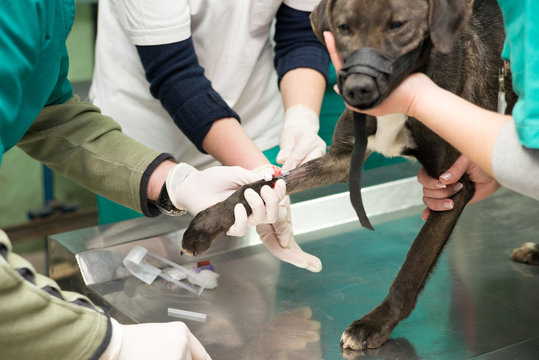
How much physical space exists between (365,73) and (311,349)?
0.49m

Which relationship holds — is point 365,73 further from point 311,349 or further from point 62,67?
point 62,67

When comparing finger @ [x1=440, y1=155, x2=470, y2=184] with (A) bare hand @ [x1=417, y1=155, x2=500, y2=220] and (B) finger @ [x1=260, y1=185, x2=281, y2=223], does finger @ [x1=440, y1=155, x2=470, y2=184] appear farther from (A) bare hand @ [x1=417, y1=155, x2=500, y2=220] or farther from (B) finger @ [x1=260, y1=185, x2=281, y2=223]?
(B) finger @ [x1=260, y1=185, x2=281, y2=223]

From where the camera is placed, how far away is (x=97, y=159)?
4.41ft

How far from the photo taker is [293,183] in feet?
4.50

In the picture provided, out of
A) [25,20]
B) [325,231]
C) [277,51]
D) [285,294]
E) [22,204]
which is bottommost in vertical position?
[22,204]

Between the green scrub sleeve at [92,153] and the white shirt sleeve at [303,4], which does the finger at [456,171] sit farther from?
the white shirt sleeve at [303,4]

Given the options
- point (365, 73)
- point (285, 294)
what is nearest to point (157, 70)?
point (285, 294)

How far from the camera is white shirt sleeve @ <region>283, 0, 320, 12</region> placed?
180 cm

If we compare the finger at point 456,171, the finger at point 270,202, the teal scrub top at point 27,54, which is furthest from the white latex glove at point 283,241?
the teal scrub top at point 27,54

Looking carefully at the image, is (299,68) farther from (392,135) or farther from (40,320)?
(40,320)

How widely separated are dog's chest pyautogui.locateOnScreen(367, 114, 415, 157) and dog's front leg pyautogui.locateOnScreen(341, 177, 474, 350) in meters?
0.14

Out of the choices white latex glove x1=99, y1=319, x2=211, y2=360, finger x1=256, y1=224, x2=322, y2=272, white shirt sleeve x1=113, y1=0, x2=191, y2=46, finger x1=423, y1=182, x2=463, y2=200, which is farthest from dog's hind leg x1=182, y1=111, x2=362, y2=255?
white shirt sleeve x1=113, y1=0, x2=191, y2=46

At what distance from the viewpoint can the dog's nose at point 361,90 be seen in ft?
2.91

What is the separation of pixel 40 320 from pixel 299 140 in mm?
897
